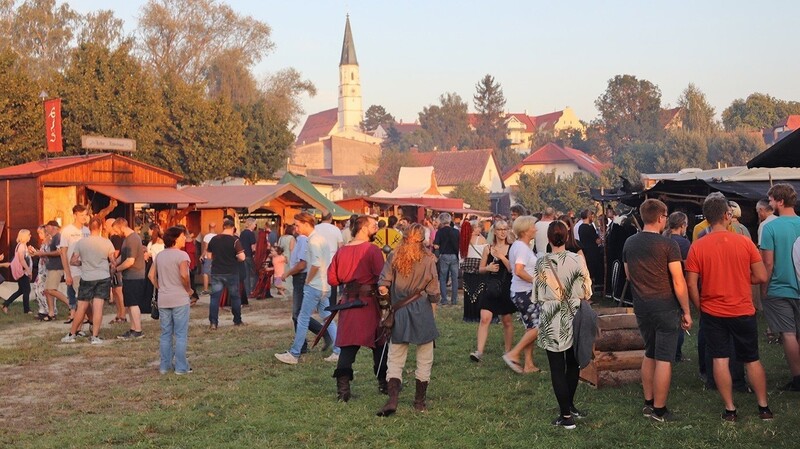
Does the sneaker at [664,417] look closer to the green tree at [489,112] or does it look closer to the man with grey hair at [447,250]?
the man with grey hair at [447,250]

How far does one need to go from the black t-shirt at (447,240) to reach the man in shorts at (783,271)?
363 inches

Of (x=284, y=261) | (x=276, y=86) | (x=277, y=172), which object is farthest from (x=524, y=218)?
(x=276, y=86)

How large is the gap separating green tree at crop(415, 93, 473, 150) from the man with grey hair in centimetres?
11301

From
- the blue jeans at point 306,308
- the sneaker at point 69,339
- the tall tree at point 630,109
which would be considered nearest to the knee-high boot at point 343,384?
the blue jeans at point 306,308

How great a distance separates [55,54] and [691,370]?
44.6m

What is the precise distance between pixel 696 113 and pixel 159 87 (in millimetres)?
68960

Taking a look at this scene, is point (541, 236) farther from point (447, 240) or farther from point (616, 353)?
point (616, 353)

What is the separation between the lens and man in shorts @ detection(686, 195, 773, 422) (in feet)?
22.1

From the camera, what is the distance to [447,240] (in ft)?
54.9

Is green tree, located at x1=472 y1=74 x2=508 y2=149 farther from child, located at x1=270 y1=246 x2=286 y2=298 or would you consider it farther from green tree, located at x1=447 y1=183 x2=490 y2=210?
child, located at x1=270 y1=246 x2=286 y2=298

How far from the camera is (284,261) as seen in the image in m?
19.6

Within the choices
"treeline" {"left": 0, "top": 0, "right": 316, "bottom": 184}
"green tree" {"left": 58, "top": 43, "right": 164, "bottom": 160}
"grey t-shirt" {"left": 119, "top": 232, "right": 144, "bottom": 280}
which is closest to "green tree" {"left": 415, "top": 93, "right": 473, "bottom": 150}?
"treeline" {"left": 0, "top": 0, "right": 316, "bottom": 184}

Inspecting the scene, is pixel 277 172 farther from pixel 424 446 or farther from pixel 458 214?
pixel 424 446

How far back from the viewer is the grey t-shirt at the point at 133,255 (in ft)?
41.9
